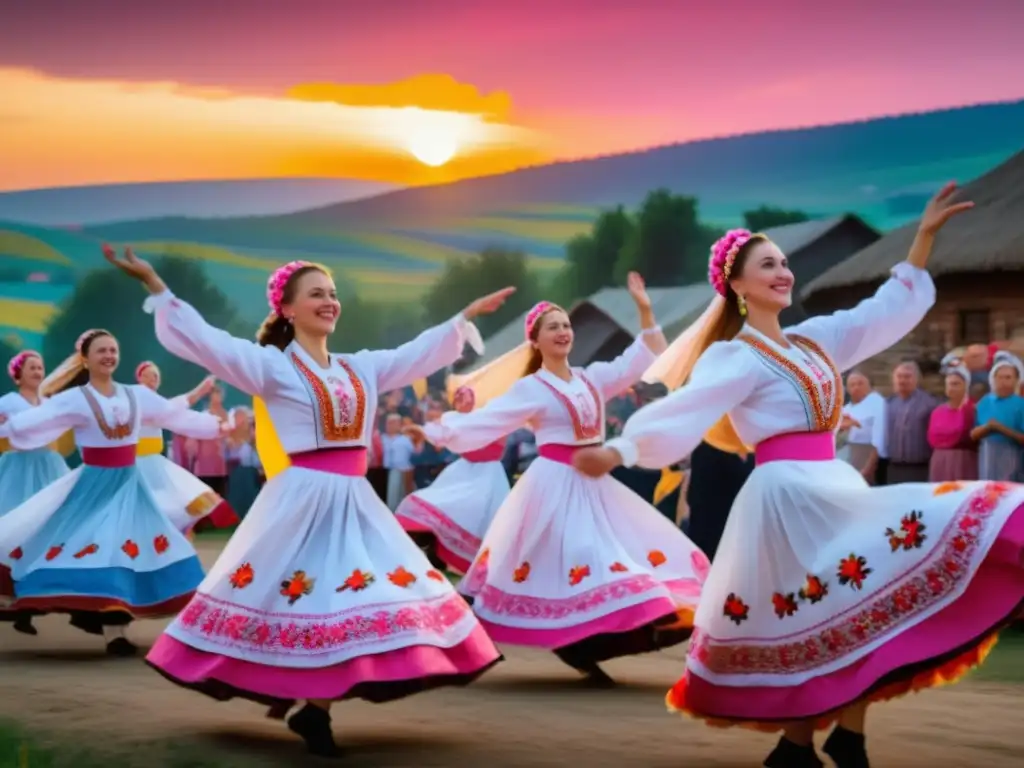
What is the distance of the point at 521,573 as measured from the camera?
23.3 feet

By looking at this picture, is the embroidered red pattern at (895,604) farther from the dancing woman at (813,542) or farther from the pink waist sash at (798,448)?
the pink waist sash at (798,448)

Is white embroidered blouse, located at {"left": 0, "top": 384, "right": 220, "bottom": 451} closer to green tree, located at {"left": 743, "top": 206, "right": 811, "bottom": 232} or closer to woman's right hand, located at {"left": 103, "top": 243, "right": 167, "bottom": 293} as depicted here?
woman's right hand, located at {"left": 103, "top": 243, "right": 167, "bottom": 293}

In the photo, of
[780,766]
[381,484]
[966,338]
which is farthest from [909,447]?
[966,338]

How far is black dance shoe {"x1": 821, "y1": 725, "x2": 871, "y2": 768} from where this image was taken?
14.9 feet

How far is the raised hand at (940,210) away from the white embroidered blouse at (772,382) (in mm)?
191

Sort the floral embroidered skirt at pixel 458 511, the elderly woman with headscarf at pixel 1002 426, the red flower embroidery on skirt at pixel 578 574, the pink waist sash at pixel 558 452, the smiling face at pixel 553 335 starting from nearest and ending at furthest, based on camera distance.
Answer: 1. the red flower embroidery on skirt at pixel 578 574
2. the pink waist sash at pixel 558 452
3. the smiling face at pixel 553 335
4. the elderly woman with headscarf at pixel 1002 426
5. the floral embroidered skirt at pixel 458 511

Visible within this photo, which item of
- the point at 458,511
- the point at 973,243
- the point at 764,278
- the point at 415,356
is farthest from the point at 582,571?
the point at 973,243

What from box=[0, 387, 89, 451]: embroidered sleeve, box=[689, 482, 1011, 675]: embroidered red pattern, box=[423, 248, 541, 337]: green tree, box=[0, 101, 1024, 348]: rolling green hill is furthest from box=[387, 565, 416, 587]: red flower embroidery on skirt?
box=[423, 248, 541, 337]: green tree

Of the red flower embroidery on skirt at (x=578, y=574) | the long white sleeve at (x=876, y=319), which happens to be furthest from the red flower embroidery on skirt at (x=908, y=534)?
the red flower embroidery on skirt at (x=578, y=574)

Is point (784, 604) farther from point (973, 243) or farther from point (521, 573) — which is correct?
point (973, 243)

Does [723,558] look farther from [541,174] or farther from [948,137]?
[541,174]

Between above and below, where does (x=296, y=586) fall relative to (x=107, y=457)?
below

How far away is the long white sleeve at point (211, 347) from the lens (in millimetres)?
5422

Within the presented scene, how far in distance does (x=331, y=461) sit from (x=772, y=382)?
1.65 metres
